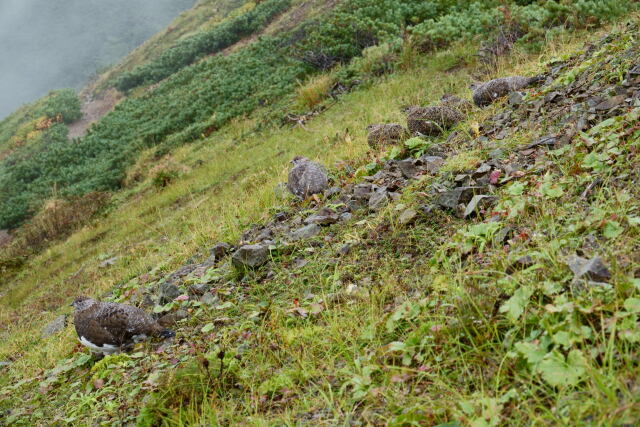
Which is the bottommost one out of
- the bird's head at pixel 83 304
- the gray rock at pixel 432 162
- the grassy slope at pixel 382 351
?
the gray rock at pixel 432 162

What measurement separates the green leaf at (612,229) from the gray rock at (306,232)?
91.7 inches

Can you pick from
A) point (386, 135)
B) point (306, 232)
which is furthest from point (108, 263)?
point (386, 135)

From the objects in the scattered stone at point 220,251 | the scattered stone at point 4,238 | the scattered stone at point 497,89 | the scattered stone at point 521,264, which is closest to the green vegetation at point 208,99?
the scattered stone at point 4,238

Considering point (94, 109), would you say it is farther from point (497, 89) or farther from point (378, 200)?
point (378, 200)

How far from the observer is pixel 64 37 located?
4709 cm

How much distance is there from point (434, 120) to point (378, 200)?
6.12ft

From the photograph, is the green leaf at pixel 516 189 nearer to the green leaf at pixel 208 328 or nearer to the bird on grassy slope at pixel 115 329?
the green leaf at pixel 208 328

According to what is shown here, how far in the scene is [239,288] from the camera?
3.83 m

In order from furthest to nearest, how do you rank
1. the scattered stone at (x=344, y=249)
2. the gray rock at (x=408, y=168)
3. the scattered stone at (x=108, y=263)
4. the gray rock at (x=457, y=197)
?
the scattered stone at (x=108, y=263) → the gray rock at (x=408, y=168) → the scattered stone at (x=344, y=249) → the gray rock at (x=457, y=197)

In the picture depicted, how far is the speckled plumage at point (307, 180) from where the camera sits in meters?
5.23

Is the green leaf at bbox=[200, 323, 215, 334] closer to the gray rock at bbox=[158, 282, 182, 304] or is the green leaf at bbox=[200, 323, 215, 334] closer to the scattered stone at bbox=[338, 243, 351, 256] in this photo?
the gray rock at bbox=[158, 282, 182, 304]

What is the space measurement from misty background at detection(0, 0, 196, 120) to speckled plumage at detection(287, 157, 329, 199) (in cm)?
4030

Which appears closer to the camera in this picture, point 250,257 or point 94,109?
point 250,257

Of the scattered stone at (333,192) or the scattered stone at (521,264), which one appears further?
the scattered stone at (333,192)
